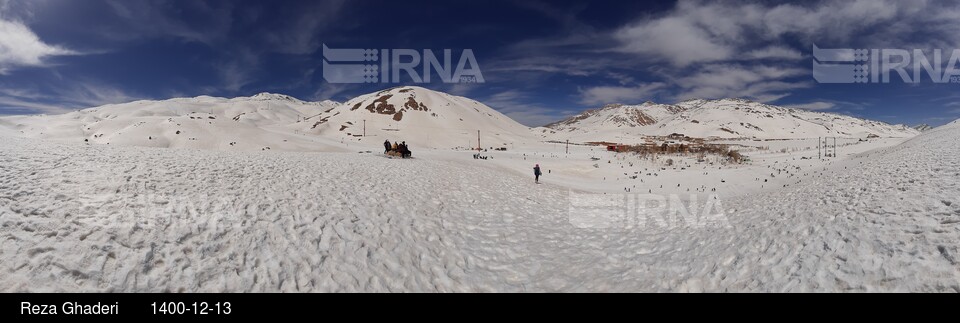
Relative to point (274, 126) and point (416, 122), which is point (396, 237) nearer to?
point (416, 122)

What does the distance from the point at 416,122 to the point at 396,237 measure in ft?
336

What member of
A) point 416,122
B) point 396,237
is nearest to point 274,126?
point 416,122

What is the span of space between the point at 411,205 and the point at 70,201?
30.3ft

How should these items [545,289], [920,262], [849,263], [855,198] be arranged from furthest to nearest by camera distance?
[855,198], [545,289], [849,263], [920,262]

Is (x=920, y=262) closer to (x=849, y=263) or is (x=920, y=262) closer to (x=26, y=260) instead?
(x=849, y=263)

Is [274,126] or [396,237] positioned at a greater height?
[274,126]

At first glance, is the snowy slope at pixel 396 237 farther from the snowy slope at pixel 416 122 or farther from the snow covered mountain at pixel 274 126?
the snowy slope at pixel 416 122

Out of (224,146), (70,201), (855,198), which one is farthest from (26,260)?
(224,146)

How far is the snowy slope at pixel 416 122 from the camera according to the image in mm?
88512

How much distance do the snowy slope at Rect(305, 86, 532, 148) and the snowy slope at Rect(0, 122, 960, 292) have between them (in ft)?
209

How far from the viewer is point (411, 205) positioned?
14094 mm

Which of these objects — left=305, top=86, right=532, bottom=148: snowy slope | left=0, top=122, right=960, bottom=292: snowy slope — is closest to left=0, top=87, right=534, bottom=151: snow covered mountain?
left=305, top=86, right=532, bottom=148: snowy slope

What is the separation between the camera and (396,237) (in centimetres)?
1082
